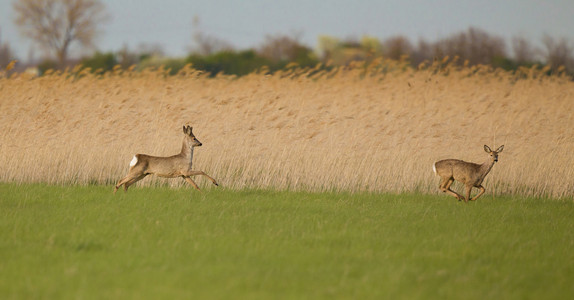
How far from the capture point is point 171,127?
17500 mm

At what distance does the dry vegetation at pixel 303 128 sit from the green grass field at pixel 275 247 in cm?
202

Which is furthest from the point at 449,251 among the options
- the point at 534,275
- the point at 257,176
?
the point at 257,176

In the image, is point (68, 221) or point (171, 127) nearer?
point (68, 221)

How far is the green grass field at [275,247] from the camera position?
6070 mm

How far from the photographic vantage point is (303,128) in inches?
704

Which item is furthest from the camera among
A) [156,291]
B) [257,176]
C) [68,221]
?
[257,176]

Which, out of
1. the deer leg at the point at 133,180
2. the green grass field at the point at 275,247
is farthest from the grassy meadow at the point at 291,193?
the deer leg at the point at 133,180

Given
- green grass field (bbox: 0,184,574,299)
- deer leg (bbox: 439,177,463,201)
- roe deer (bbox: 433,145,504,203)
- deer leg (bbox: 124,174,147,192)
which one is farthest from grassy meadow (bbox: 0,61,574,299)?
roe deer (bbox: 433,145,504,203)

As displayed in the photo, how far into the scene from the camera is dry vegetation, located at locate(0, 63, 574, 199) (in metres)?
14.0

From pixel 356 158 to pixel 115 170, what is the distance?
493cm

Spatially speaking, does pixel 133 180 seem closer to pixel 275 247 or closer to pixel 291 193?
pixel 291 193

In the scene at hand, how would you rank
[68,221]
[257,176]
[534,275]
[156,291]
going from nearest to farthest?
[156,291] → [534,275] → [68,221] → [257,176]

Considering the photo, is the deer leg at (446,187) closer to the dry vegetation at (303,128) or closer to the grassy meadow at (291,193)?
the grassy meadow at (291,193)

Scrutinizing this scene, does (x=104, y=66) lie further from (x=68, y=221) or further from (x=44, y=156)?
(x=68, y=221)
